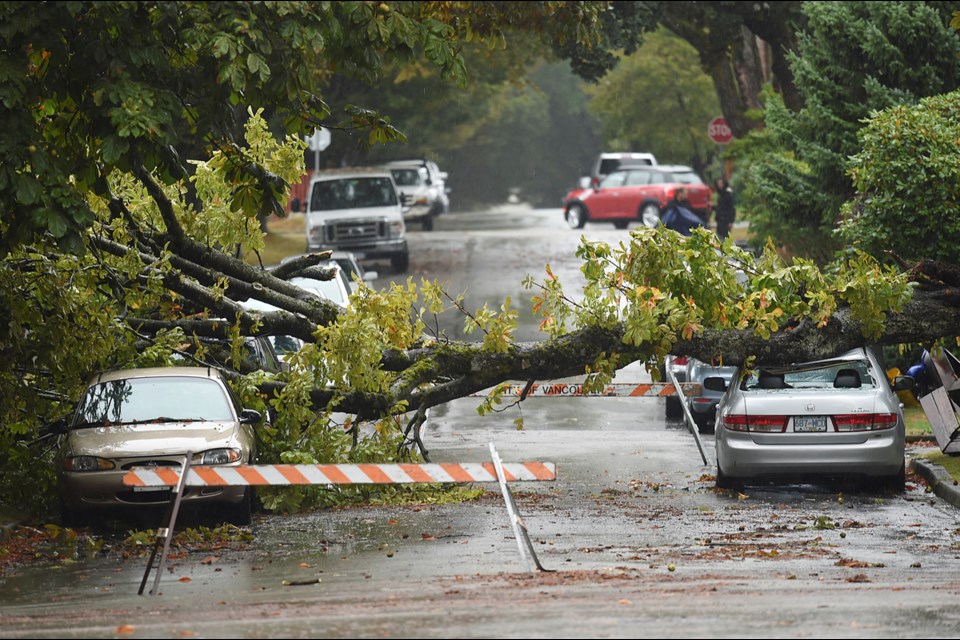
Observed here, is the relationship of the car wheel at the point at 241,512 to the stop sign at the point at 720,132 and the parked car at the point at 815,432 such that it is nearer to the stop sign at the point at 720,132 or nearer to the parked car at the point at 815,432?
the parked car at the point at 815,432

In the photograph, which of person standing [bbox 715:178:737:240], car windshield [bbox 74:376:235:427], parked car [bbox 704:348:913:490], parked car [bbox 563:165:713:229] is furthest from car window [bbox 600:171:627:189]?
car windshield [bbox 74:376:235:427]

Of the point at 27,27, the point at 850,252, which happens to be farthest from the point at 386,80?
the point at 27,27

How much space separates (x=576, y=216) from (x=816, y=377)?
32.3m

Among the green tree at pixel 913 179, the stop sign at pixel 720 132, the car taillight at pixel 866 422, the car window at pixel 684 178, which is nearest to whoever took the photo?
the car taillight at pixel 866 422

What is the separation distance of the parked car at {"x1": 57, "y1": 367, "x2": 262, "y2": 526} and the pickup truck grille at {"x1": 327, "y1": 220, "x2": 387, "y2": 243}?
67.0 ft

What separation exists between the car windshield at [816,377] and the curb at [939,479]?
4.02 feet

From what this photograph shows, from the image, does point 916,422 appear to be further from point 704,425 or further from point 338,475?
point 338,475

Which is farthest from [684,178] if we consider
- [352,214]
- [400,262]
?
[352,214]

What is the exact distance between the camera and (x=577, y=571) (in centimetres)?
1027

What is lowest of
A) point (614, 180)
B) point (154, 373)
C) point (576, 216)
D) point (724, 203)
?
→ point (576, 216)

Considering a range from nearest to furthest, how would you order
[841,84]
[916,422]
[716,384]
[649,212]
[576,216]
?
[716,384], [916,422], [841,84], [649,212], [576,216]

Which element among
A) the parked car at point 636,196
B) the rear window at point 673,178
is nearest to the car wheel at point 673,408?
the parked car at point 636,196

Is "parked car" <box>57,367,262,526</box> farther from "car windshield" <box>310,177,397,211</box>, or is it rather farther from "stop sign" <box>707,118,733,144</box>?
"stop sign" <box>707,118,733,144</box>

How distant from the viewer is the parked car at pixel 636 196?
43875 mm
